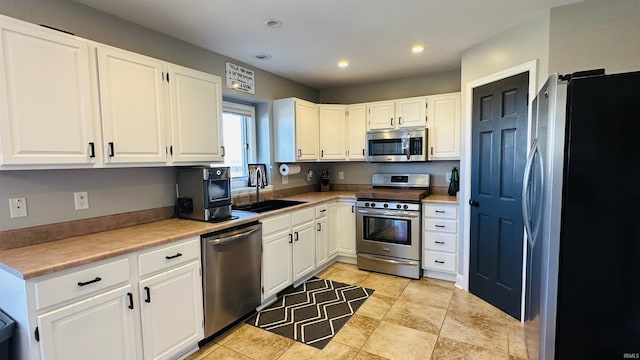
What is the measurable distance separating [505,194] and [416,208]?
37.8 inches

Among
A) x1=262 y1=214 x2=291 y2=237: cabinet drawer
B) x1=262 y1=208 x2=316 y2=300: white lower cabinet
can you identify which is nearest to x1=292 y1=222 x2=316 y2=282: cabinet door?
x1=262 y1=208 x2=316 y2=300: white lower cabinet

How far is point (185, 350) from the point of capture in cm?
217

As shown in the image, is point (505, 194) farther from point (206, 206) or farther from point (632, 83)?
point (206, 206)

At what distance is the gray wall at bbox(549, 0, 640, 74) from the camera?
2115 mm

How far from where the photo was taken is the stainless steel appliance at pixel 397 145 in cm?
378

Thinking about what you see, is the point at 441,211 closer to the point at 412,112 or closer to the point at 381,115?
the point at 412,112

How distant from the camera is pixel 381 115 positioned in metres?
4.06

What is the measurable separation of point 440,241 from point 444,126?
4.46 ft

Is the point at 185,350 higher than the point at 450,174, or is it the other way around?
the point at 450,174

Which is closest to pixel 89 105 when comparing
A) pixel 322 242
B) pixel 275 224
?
pixel 275 224

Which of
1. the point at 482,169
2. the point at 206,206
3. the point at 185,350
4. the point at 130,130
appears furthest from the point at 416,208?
the point at 130,130

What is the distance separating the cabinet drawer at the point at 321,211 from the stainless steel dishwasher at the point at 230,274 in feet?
3.34

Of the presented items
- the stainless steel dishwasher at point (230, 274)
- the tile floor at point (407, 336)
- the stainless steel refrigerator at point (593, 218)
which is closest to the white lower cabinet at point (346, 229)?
the tile floor at point (407, 336)

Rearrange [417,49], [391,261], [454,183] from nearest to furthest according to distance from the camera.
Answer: [417,49] → [391,261] → [454,183]
